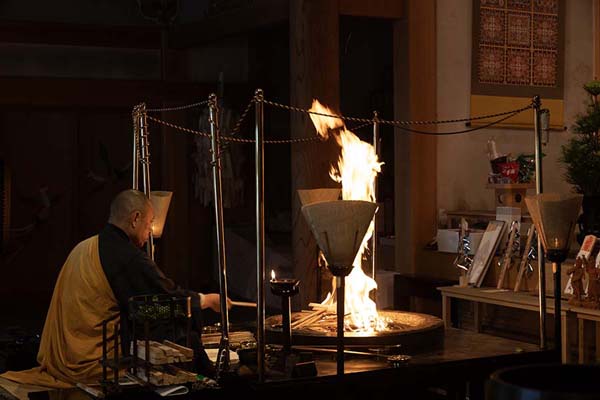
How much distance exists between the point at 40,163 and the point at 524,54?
212 inches

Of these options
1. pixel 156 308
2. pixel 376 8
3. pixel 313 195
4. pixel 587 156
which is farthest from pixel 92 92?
pixel 156 308

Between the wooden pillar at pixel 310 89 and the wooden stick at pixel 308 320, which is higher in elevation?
the wooden pillar at pixel 310 89

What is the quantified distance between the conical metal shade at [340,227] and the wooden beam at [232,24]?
4.52 m

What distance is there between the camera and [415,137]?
727cm

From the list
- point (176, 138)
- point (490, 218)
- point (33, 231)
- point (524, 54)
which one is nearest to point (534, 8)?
point (524, 54)

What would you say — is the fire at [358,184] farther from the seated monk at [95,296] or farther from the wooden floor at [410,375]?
the seated monk at [95,296]

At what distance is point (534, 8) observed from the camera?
7.69 meters

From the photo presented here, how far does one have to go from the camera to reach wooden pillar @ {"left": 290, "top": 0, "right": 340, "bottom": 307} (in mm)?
6918

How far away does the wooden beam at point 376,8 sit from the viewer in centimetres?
712

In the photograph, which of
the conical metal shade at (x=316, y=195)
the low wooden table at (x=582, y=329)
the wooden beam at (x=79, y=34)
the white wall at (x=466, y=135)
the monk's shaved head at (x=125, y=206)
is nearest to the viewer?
the monk's shaved head at (x=125, y=206)

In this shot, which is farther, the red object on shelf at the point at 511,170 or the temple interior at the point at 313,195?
the red object on shelf at the point at 511,170

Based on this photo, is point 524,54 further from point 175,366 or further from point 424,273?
point 175,366

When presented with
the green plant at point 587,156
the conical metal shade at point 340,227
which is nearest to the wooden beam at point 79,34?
the green plant at point 587,156

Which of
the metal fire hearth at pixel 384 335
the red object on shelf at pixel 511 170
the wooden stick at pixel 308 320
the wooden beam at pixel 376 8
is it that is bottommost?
the metal fire hearth at pixel 384 335
